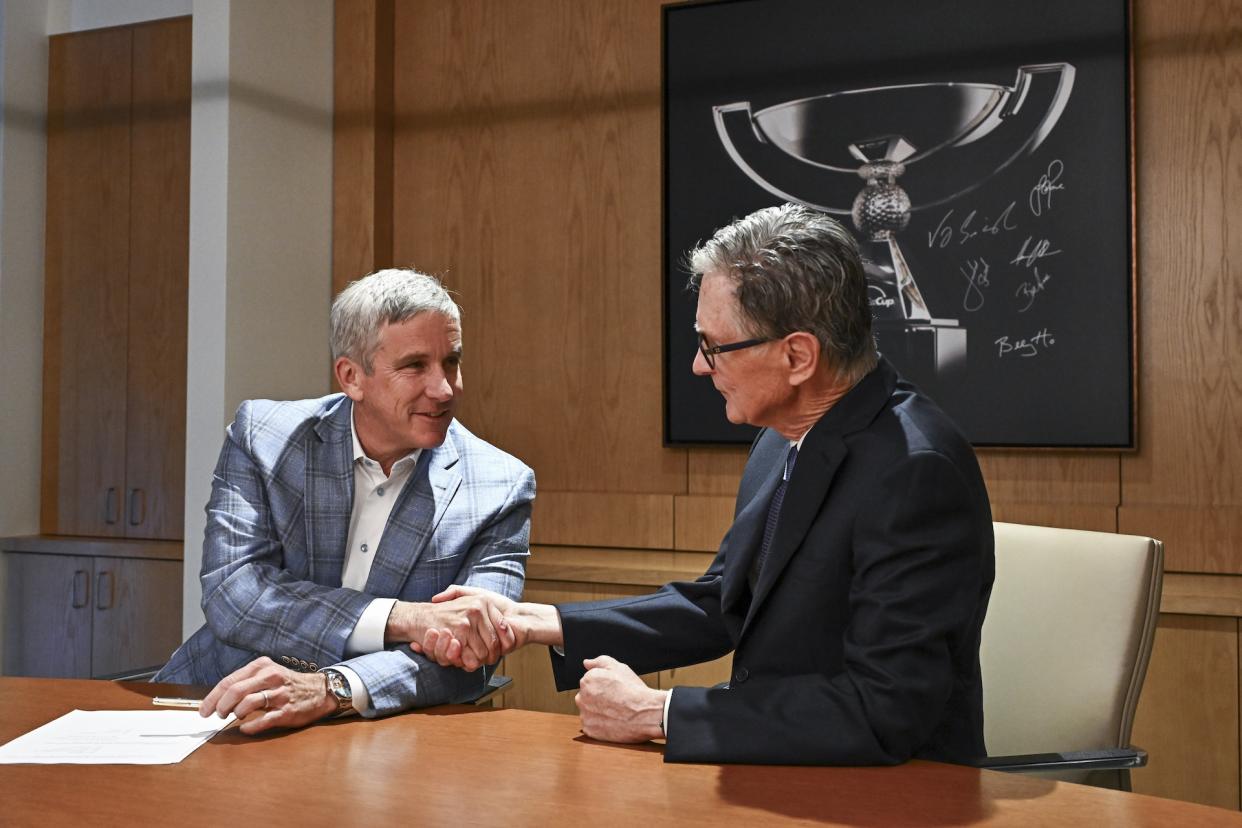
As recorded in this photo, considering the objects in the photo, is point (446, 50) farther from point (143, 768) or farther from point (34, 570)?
point (143, 768)

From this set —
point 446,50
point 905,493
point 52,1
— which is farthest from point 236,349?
point 905,493

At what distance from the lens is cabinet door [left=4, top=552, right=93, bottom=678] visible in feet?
14.8

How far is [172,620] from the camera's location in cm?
437

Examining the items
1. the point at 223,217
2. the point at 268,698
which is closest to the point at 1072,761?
the point at 268,698

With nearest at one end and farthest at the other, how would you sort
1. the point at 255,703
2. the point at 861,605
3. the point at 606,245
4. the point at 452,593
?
1. the point at 861,605
2. the point at 255,703
3. the point at 452,593
4. the point at 606,245

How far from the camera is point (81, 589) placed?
14.8 ft

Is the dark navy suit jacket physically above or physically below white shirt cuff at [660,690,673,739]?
above

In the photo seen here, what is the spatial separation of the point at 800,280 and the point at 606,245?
2553 millimetres

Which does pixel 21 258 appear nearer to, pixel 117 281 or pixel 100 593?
pixel 117 281
